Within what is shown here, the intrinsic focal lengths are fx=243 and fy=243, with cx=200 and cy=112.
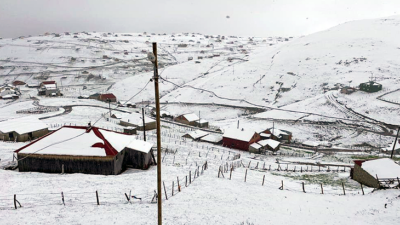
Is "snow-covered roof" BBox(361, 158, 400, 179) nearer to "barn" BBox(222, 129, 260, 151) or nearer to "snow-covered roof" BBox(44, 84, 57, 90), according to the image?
"barn" BBox(222, 129, 260, 151)

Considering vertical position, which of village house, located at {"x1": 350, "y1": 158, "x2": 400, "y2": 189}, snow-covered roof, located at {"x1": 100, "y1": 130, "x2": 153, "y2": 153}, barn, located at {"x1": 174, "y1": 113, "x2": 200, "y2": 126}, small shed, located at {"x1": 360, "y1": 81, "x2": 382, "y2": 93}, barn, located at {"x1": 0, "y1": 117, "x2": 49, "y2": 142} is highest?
small shed, located at {"x1": 360, "y1": 81, "x2": 382, "y2": 93}

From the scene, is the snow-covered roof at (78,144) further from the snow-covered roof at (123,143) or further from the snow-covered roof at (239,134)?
the snow-covered roof at (239,134)

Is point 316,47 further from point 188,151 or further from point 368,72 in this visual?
point 188,151

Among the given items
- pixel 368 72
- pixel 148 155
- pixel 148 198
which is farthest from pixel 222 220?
pixel 368 72

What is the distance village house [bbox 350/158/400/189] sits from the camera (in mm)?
26094

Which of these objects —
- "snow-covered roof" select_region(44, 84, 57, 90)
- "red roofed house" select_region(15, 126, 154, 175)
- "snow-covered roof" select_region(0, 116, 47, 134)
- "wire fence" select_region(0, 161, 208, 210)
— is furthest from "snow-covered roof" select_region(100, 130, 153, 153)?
"snow-covered roof" select_region(44, 84, 57, 90)

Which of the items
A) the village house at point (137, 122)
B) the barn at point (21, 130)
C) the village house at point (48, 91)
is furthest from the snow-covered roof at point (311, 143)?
the village house at point (48, 91)

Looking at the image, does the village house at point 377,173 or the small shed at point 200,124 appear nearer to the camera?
the village house at point 377,173

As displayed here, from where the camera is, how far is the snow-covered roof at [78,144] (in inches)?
1052

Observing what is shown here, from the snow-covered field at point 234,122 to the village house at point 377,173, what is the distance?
2.00 metres

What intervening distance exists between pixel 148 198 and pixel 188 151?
82.6ft

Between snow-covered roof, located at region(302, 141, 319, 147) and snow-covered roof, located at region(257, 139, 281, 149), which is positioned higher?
snow-covered roof, located at region(257, 139, 281, 149)

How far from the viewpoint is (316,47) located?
15362 cm

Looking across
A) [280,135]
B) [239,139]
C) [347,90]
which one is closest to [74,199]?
[239,139]
